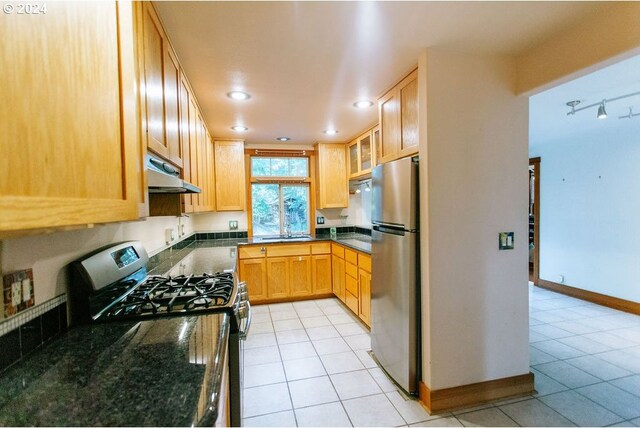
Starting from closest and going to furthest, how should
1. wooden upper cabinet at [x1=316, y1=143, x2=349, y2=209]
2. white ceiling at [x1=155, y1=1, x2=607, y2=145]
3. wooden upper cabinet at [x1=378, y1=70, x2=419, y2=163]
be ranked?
white ceiling at [x1=155, y1=1, x2=607, y2=145] → wooden upper cabinet at [x1=378, y1=70, x2=419, y2=163] → wooden upper cabinet at [x1=316, y1=143, x2=349, y2=209]

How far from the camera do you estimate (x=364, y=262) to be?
3.10 m

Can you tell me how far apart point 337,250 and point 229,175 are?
184cm

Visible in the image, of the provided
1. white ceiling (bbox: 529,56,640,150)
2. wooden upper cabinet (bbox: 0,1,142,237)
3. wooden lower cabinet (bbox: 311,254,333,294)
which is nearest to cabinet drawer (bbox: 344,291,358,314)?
wooden lower cabinet (bbox: 311,254,333,294)

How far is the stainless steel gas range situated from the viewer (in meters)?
1.19

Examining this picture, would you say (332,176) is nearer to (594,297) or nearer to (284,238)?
(284,238)

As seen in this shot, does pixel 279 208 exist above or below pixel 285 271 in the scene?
above

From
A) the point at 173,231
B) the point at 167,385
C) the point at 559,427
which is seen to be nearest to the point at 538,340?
the point at 559,427

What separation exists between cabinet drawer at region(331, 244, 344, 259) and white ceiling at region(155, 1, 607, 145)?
197 centimetres

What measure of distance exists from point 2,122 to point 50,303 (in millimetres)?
877

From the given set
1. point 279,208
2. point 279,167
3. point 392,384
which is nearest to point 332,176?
point 279,167

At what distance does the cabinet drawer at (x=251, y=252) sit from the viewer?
12.8ft

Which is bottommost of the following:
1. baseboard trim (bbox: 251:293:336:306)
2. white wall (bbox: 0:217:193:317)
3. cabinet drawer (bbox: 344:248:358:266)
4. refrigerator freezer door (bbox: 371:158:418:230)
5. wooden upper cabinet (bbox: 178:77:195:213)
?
baseboard trim (bbox: 251:293:336:306)

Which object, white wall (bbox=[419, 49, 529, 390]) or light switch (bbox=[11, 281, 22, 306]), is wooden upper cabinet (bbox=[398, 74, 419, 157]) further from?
light switch (bbox=[11, 281, 22, 306])

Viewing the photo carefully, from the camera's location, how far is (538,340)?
283 cm
